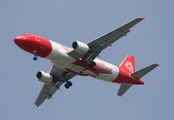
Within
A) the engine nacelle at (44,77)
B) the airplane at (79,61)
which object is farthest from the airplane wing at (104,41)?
the engine nacelle at (44,77)

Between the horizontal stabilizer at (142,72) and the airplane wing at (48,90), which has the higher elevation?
the horizontal stabilizer at (142,72)

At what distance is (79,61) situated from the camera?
2581 inches

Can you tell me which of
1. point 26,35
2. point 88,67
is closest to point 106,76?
point 88,67

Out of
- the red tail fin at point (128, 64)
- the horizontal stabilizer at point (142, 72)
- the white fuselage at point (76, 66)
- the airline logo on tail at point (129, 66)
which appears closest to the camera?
the white fuselage at point (76, 66)

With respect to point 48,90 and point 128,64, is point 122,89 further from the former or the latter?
point 48,90

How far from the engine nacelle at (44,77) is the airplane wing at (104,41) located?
8.04 meters

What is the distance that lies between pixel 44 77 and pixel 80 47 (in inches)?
402

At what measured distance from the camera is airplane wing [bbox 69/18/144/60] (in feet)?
206

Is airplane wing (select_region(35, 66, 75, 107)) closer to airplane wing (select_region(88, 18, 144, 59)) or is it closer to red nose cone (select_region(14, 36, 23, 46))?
airplane wing (select_region(88, 18, 144, 59))

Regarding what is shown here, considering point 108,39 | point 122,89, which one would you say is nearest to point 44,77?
point 108,39

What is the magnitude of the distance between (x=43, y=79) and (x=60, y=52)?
7.95 meters

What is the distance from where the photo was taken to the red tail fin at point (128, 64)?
74.5m

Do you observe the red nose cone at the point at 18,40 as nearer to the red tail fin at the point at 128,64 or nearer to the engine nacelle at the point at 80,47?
the engine nacelle at the point at 80,47

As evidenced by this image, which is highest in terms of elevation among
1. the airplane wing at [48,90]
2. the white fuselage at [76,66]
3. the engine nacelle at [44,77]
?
the white fuselage at [76,66]
